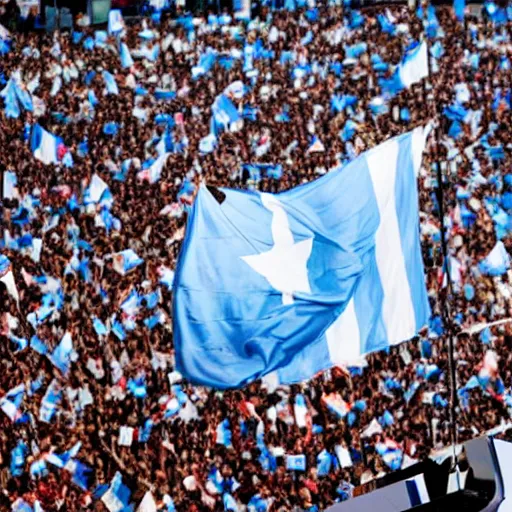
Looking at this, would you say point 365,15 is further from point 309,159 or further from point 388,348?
point 388,348

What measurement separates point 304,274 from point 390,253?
10.3 inches

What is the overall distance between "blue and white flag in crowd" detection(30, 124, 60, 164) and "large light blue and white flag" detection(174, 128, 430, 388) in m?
0.39

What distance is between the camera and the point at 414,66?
10.9ft

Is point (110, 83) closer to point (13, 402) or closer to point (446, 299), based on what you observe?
point (13, 402)

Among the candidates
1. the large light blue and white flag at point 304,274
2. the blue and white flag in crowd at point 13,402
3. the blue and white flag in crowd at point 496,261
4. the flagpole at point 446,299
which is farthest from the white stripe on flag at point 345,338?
the blue and white flag in crowd at point 13,402

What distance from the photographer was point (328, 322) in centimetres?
316

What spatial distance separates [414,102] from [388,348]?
2.31ft

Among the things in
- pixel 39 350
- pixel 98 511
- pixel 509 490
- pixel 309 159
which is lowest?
pixel 509 490

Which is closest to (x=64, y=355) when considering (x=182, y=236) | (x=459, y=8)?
(x=182, y=236)

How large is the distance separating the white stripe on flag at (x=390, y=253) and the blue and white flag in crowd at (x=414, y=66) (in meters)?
0.17

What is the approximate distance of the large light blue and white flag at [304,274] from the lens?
3014mm

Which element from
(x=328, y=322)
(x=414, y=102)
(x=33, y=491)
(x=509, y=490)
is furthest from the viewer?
(x=509, y=490)

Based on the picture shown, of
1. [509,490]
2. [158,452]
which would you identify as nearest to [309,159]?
[158,452]

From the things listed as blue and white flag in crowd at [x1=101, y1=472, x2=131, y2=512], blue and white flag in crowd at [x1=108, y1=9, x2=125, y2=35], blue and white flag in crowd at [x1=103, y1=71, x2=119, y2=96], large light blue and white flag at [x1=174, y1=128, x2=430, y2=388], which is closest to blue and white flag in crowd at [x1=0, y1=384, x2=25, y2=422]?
blue and white flag in crowd at [x1=101, y1=472, x2=131, y2=512]
